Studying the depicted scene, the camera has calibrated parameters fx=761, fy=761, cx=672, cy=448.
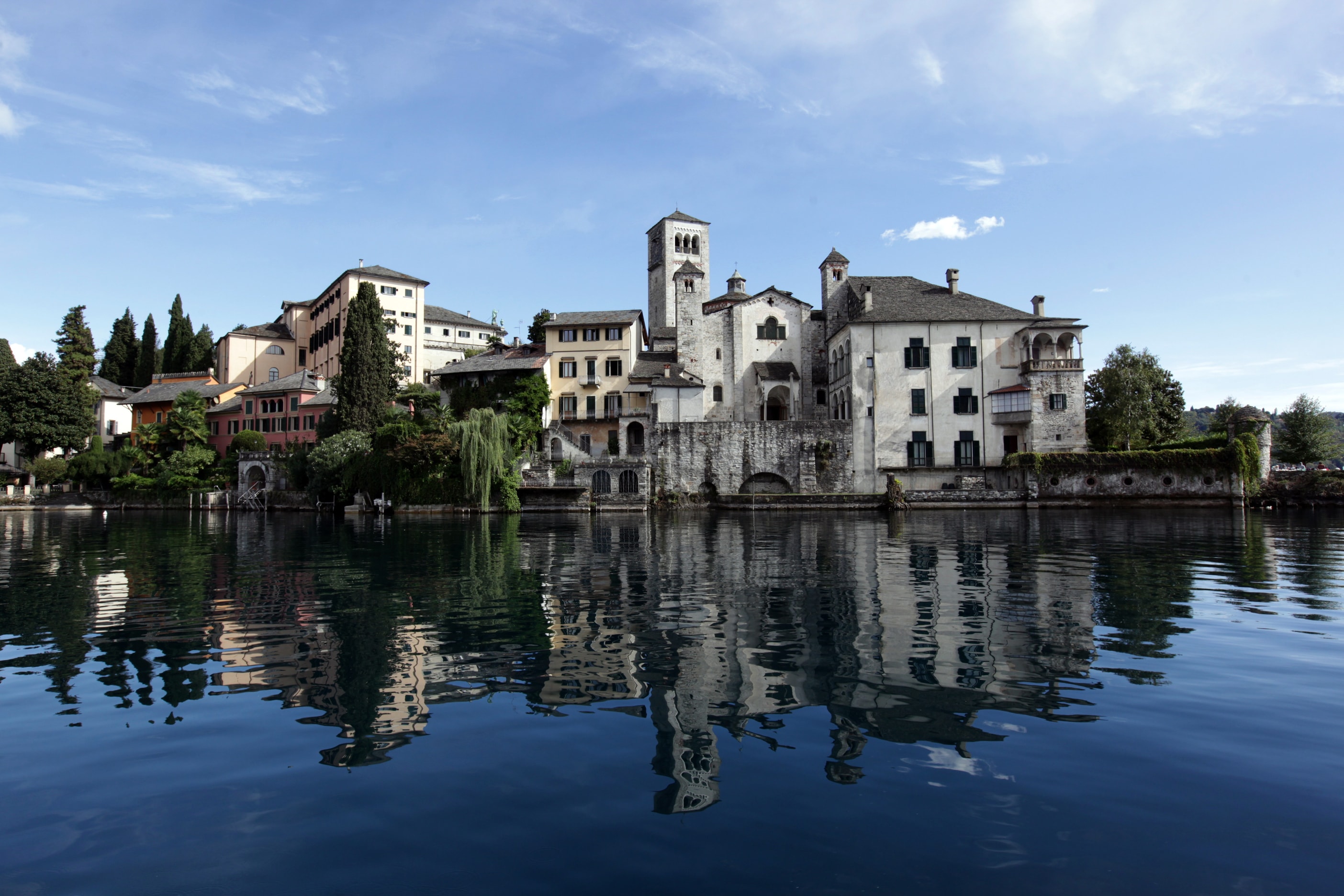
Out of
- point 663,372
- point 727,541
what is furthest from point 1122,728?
point 663,372

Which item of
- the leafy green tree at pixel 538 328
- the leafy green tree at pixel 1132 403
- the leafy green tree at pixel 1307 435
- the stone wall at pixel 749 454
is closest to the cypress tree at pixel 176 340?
the leafy green tree at pixel 538 328

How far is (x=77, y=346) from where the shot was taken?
74.9 metres

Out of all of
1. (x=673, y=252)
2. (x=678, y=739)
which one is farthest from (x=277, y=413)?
(x=678, y=739)

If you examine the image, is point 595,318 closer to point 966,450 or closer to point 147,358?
point 966,450

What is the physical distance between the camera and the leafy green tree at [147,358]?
8306 cm

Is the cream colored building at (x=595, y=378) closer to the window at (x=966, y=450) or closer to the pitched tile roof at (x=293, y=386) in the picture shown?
the pitched tile roof at (x=293, y=386)

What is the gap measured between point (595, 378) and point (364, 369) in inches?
666

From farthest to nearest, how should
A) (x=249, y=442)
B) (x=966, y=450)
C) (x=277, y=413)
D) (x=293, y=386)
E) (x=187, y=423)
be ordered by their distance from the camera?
1. (x=277, y=413)
2. (x=187, y=423)
3. (x=293, y=386)
4. (x=249, y=442)
5. (x=966, y=450)

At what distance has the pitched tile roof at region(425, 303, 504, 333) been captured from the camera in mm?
82375

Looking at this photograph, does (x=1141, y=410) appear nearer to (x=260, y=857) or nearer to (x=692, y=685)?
(x=692, y=685)

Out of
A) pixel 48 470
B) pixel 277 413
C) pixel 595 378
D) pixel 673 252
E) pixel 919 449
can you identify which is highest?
pixel 673 252

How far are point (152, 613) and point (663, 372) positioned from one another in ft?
157

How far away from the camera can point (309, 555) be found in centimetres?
2334

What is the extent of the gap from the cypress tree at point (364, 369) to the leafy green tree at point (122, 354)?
4807 cm
